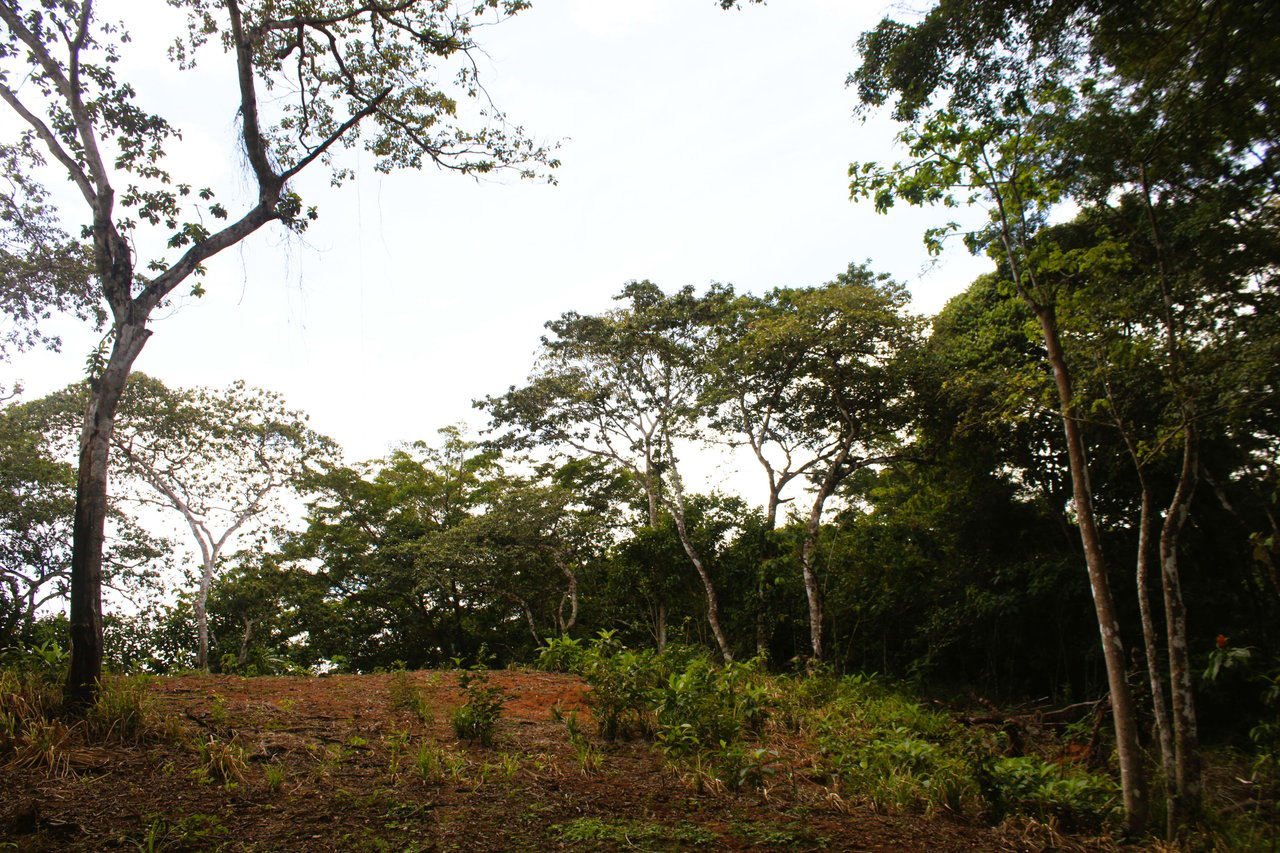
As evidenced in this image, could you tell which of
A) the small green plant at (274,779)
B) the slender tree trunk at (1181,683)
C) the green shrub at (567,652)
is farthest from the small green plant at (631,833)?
the green shrub at (567,652)

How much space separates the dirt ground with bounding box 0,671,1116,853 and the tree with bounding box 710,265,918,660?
6.87 meters

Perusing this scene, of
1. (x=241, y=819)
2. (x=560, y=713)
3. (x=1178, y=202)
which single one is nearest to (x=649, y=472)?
(x=560, y=713)

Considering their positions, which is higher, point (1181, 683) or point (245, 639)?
point (245, 639)

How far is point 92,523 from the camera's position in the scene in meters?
4.85

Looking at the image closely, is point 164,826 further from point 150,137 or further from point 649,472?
point 649,472

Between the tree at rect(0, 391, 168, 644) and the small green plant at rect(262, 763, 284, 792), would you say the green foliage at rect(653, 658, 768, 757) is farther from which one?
the tree at rect(0, 391, 168, 644)

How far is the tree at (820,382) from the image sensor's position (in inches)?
427

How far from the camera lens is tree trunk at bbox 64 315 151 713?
4574 mm

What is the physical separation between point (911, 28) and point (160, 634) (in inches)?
716

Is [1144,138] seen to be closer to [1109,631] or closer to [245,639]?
[1109,631]

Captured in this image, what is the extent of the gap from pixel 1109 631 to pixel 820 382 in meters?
7.61

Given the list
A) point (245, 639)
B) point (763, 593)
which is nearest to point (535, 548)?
point (763, 593)

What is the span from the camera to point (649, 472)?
14047mm

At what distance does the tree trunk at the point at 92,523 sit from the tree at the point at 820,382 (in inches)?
332
